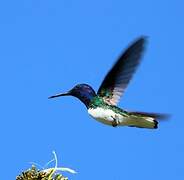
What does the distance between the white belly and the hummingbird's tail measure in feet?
0.52

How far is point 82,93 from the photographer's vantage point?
7.43m

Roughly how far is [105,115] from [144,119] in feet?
1.56

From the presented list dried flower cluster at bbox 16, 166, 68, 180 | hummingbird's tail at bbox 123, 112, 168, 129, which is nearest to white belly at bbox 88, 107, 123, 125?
hummingbird's tail at bbox 123, 112, 168, 129

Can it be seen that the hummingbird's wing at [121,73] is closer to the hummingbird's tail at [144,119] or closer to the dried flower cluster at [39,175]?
the hummingbird's tail at [144,119]

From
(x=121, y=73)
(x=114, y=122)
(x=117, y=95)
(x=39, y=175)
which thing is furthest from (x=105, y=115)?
(x=39, y=175)

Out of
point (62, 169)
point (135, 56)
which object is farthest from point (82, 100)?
point (62, 169)

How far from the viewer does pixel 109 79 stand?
7.84 metres

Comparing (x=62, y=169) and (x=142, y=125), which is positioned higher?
(x=142, y=125)

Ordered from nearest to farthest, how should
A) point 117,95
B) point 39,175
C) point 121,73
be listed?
point 39,175
point 121,73
point 117,95

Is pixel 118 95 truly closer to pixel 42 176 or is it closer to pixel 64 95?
pixel 64 95

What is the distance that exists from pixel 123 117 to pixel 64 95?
0.71 meters

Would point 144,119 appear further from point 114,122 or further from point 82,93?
point 82,93

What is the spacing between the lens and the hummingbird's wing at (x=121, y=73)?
734 centimetres

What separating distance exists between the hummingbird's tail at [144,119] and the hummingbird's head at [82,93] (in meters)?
0.56
